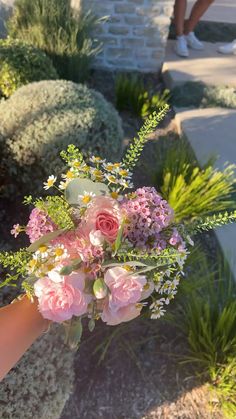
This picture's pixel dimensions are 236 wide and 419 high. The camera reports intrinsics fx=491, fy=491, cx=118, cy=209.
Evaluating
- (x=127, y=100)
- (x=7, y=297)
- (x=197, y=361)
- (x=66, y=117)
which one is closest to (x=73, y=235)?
(x=7, y=297)

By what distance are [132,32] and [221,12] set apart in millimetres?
2073

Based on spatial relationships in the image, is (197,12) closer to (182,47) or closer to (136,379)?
(182,47)

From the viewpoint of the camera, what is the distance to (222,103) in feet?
14.5

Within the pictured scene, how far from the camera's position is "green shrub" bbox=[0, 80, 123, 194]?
9.18 ft

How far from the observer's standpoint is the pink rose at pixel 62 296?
1094 millimetres

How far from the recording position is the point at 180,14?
15.8 ft

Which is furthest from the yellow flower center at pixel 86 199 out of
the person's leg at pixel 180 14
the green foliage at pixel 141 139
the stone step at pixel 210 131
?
the person's leg at pixel 180 14

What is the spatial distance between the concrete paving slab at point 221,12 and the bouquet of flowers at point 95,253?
17.4ft

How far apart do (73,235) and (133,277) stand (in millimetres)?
191

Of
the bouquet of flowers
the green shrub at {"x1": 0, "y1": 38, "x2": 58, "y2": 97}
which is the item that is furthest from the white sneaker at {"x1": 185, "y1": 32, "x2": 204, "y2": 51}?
the bouquet of flowers

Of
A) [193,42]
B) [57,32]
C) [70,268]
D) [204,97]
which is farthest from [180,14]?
[70,268]

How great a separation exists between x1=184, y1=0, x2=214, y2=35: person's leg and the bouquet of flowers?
410 cm

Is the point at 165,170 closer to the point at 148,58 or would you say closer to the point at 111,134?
the point at 111,134

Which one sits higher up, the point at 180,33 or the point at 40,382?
the point at 180,33
